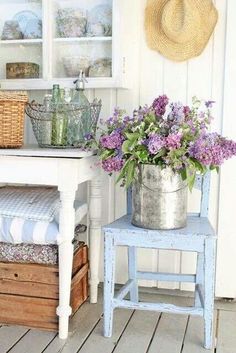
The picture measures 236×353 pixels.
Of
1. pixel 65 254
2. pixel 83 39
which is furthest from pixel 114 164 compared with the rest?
pixel 83 39

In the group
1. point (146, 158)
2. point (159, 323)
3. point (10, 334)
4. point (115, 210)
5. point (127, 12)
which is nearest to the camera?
point (146, 158)

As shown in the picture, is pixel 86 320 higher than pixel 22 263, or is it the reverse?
pixel 22 263

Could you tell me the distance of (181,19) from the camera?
2.40 metres

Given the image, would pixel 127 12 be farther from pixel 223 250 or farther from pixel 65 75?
pixel 223 250

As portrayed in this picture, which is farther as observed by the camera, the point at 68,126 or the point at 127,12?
the point at 127,12

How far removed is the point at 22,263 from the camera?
85.4 inches

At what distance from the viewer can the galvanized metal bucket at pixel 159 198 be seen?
2.01 m

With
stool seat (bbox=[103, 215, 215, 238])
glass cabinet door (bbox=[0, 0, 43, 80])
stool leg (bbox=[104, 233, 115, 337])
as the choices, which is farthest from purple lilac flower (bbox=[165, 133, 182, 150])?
glass cabinet door (bbox=[0, 0, 43, 80])

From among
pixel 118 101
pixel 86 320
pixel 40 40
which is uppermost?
pixel 40 40

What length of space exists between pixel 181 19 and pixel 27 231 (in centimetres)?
130

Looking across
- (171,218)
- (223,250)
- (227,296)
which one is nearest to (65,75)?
(171,218)

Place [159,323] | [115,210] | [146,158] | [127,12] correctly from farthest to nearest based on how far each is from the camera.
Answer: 1. [115,210]
2. [127,12]
3. [159,323]
4. [146,158]

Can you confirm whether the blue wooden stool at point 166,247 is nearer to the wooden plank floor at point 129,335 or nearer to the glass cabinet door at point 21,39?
the wooden plank floor at point 129,335

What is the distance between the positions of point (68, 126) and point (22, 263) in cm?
68
